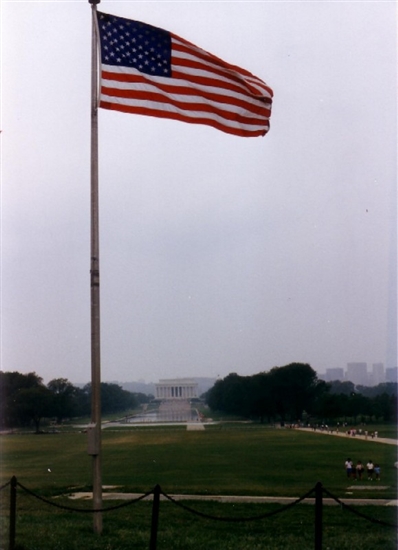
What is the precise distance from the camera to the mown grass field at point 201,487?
39.2 feet

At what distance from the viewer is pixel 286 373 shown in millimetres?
112250

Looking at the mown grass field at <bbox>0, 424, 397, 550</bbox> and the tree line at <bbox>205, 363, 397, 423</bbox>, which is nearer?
the mown grass field at <bbox>0, 424, 397, 550</bbox>

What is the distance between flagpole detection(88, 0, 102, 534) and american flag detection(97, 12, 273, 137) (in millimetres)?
370

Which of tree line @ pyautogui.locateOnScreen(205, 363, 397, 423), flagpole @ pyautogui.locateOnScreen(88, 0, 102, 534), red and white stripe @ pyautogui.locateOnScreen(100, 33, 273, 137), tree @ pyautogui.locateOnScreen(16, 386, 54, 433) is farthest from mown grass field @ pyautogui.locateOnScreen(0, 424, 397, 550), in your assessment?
tree line @ pyautogui.locateOnScreen(205, 363, 397, 423)

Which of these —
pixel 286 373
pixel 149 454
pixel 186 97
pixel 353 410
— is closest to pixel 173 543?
pixel 186 97

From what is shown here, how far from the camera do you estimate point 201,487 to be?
26188 millimetres

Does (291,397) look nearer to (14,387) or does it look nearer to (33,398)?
(33,398)

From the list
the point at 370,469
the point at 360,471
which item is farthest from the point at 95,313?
the point at 370,469

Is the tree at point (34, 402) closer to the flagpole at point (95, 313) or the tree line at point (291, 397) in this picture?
the tree line at point (291, 397)

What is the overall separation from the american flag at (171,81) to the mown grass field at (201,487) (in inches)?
260

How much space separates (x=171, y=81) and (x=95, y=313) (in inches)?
152

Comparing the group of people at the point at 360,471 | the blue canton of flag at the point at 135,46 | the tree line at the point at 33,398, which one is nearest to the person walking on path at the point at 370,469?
the group of people at the point at 360,471

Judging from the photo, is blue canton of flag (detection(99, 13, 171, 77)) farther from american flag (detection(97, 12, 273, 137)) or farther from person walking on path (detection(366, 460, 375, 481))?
person walking on path (detection(366, 460, 375, 481))

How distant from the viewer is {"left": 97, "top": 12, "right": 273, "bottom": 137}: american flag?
11.7m
